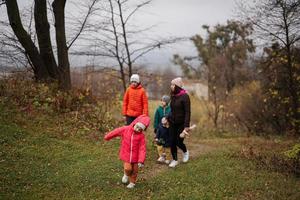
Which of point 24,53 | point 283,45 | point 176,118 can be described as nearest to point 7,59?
point 24,53

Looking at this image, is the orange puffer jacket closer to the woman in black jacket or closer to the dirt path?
the woman in black jacket

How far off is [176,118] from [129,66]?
7.19 m

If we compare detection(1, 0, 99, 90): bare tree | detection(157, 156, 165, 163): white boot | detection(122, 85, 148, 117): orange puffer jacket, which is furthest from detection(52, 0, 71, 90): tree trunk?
detection(157, 156, 165, 163): white boot

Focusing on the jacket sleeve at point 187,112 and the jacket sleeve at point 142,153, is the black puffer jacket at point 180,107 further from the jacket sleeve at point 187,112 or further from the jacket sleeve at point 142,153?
the jacket sleeve at point 142,153

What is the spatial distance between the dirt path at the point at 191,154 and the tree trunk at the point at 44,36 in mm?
6470

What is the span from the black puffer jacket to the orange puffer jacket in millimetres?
987

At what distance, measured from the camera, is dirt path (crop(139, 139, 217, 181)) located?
31.0 ft

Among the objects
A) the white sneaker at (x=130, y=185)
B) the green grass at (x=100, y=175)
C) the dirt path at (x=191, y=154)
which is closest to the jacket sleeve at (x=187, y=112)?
the green grass at (x=100, y=175)

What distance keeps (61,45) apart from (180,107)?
8.27 m

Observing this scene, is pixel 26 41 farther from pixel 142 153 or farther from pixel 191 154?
pixel 142 153

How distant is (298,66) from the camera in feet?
61.0

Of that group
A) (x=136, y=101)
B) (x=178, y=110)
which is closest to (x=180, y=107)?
(x=178, y=110)

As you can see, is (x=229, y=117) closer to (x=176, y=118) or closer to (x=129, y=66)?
(x=129, y=66)

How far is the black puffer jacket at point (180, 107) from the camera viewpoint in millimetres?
A: 9234
